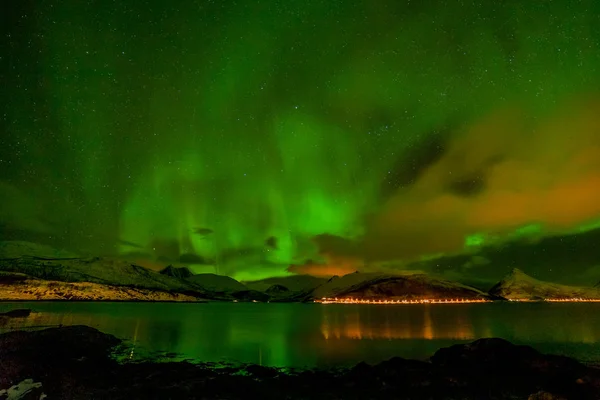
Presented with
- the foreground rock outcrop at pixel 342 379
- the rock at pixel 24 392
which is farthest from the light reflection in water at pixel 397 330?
the rock at pixel 24 392

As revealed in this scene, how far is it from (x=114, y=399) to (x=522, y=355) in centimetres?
2907

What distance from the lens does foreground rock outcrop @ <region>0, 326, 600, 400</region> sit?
76.9ft

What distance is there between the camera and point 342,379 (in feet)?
95.1

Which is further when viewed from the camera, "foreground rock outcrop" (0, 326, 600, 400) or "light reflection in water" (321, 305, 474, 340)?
"light reflection in water" (321, 305, 474, 340)

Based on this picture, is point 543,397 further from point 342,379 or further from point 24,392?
point 24,392

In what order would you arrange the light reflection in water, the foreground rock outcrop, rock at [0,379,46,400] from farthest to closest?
the light reflection in water → the foreground rock outcrop → rock at [0,379,46,400]

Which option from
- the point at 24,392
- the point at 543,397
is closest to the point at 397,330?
the point at 543,397

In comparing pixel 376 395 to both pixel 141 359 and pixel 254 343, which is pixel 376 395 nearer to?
pixel 141 359

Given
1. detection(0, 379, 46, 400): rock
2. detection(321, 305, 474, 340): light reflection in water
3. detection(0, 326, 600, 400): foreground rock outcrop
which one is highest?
detection(0, 379, 46, 400): rock

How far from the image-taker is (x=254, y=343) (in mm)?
62656

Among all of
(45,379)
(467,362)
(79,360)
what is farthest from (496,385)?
(79,360)

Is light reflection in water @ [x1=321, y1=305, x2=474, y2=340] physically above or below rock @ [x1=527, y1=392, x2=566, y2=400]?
below

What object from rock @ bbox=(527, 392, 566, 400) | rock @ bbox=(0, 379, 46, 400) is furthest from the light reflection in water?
rock @ bbox=(0, 379, 46, 400)

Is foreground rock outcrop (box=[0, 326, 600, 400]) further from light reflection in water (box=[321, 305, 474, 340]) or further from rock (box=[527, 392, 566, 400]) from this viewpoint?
light reflection in water (box=[321, 305, 474, 340])
